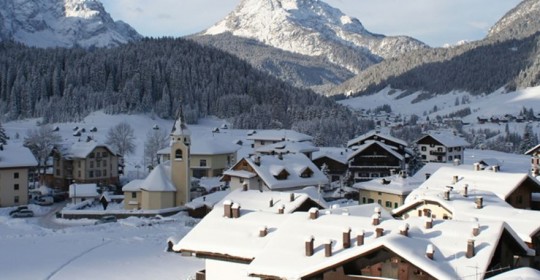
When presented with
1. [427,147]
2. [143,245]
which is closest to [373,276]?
[143,245]

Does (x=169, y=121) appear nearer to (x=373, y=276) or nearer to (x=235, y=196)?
(x=235, y=196)

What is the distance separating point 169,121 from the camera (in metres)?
144

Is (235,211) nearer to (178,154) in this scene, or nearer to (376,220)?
(376,220)

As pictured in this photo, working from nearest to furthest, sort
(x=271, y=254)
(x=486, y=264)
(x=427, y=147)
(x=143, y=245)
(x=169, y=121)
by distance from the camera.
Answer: (x=486, y=264) < (x=271, y=254) < (x=143, y=245) < (x=427, y=147) < (x=169, y=121)

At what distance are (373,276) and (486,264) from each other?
273cm

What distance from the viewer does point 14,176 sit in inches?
2190

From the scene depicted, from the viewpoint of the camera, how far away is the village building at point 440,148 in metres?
83.4

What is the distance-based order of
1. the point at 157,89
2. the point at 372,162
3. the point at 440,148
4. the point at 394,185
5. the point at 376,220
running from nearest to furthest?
the point at 376,220, the point at 394,185, the point at 372,162, the point at 440,148, the point at 157,89

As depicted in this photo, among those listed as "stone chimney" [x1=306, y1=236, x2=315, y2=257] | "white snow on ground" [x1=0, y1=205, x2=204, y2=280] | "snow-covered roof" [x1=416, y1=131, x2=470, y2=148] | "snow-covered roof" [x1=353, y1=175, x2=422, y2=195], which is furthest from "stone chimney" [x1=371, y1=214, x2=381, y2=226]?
"snow-covered roof" [x1=416, y1=131, x2=470, y2=148]

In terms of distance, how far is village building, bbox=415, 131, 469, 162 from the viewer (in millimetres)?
83438

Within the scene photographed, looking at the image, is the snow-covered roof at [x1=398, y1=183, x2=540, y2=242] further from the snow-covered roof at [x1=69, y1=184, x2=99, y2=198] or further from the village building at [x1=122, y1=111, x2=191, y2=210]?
the snow-covered roof at [x1=69, y1=184, x2=99, y2=198]

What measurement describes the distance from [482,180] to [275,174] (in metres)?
19.2

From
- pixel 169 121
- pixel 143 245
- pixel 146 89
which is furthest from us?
pixel 146 89

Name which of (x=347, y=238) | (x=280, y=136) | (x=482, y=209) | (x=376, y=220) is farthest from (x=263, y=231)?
(x=280, y=136)
